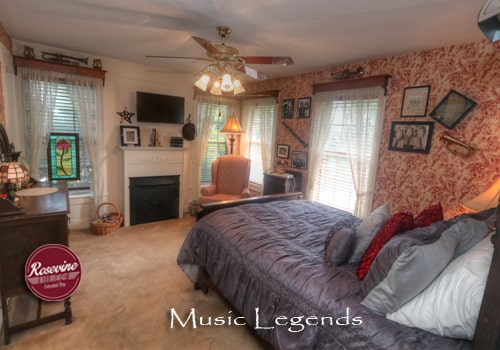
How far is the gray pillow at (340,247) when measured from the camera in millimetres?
1631

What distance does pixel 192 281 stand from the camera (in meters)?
2.45

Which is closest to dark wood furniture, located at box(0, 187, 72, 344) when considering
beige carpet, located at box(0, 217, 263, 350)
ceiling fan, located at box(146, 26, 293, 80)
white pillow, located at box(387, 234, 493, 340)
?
beige carpet, located at box(0, 217, 263, 350)

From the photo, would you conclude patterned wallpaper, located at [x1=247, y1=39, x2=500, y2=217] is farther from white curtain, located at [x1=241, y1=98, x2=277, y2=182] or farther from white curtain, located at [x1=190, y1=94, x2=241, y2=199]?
white curtain, located at [x1=190, y1=94, x2=241, y2=199]

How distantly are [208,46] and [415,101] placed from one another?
2210 millimetres

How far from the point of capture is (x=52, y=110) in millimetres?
3336

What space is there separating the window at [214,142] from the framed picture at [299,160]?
5.01 feet

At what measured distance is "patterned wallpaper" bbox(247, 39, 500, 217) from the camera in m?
2.26

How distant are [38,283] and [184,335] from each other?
3.51 feet

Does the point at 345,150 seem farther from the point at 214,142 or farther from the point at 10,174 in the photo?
the point at 10,174

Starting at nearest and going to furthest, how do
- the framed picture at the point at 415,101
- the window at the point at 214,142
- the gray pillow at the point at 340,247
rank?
the gray pillow at the point at 340,247 < the framed picture at the point at 415,101 < the window at the point at 214,142

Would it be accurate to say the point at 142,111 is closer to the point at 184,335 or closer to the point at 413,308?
the point at 184,335

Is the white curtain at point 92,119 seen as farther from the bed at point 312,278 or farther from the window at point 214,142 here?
the bed at point 312,278

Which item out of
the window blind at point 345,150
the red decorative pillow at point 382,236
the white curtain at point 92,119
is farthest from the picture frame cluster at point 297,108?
the white curtain at point 92,119

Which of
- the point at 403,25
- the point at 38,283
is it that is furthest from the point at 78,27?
the point at 403,25
